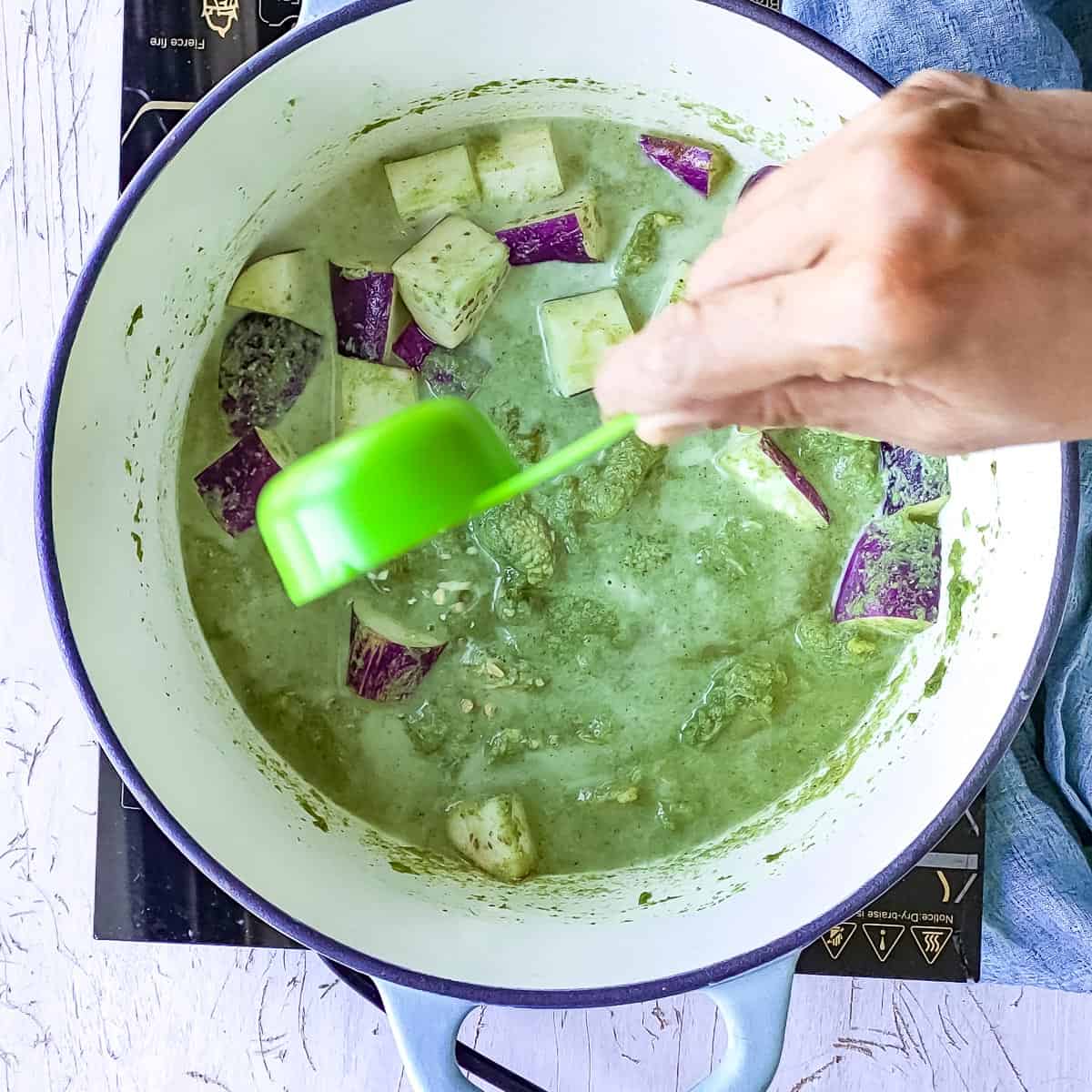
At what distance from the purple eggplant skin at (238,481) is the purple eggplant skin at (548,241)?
1.11ft

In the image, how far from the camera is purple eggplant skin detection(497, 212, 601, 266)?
112 centimetres

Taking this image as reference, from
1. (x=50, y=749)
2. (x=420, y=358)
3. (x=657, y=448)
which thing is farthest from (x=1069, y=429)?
(x=50, y=749)

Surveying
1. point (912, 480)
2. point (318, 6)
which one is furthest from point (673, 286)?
point (318, 6)

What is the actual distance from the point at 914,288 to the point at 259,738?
0.86 m

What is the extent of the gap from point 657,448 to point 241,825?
565 millimetres

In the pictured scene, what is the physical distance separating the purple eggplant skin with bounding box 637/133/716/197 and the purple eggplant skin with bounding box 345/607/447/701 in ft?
1.87

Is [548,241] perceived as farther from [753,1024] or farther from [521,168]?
[753,1024]

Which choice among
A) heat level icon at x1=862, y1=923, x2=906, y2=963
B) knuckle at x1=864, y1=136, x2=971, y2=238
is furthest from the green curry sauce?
knuckle at x1=864, y1=136, x2=971, y2=238

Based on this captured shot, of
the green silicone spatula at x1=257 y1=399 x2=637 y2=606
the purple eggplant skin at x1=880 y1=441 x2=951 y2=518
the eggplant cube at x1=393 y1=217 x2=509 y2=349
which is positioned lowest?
the purple eggplant skin at x1=880 y1=441 x2=951 y2=518

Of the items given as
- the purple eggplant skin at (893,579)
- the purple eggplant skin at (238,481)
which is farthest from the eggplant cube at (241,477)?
the purple eggplant skin at (893,579)

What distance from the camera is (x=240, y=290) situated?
1.15 m

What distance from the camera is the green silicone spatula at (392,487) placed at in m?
0.83

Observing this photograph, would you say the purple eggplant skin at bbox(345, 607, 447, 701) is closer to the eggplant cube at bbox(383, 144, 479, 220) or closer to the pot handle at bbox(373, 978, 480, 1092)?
the pot handle at bbox(373, 978, 480, 1092)

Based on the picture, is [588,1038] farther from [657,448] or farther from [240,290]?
[240,290]
